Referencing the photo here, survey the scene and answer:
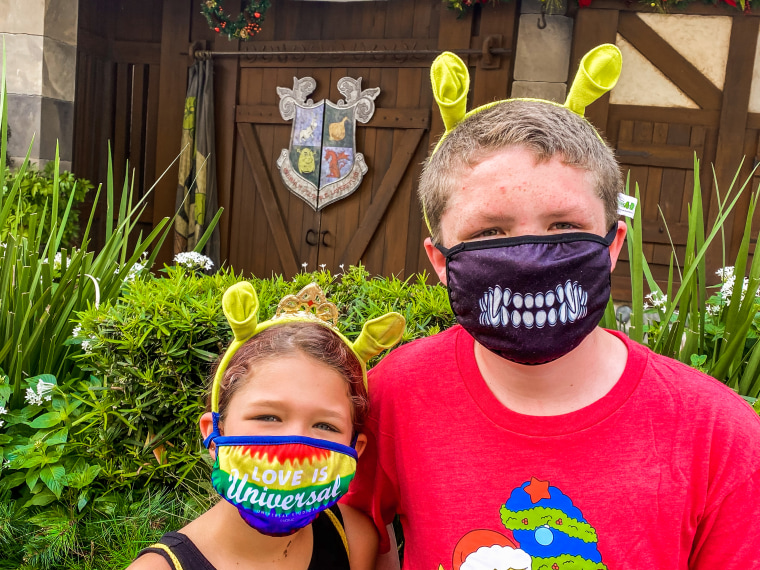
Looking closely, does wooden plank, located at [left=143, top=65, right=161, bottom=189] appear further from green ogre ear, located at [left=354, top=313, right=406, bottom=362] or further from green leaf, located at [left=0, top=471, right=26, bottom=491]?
green ogre ear, located at [left=354, top=313, right=406, bottom=362]

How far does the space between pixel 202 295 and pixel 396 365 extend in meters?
1.10

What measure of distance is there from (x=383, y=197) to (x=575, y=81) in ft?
15.8

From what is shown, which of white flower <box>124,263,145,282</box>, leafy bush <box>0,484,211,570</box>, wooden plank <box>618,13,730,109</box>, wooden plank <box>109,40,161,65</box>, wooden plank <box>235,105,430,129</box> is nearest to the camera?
leafy bush <box>0,484,211,570</box>

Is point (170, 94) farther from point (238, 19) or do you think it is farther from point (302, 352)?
point (302, 352)

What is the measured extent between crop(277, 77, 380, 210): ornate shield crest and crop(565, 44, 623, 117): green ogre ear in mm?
4785

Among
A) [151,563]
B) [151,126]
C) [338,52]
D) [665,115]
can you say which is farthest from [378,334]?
[151,126]

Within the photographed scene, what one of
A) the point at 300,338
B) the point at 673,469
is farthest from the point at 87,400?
the point at 673,469

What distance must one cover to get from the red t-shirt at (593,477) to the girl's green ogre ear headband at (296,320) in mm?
185

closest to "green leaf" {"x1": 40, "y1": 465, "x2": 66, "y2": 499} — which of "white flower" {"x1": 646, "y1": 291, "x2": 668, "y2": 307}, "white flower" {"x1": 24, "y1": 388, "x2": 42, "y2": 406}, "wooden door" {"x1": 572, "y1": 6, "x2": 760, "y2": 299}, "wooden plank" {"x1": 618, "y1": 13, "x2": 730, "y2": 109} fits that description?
"white flower" {"x1": 24, "y1": 388, "x2": 42, "y2": 406}

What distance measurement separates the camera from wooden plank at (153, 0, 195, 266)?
22.3ft

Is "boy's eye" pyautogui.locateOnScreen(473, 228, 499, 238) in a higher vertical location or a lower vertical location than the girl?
higher

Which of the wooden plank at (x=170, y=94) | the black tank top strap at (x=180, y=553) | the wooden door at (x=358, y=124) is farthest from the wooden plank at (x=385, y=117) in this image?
the black tank top strap at (x=180, y=553)

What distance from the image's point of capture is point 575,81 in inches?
60.6

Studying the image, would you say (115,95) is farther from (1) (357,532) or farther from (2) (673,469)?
(2) (673,469)
